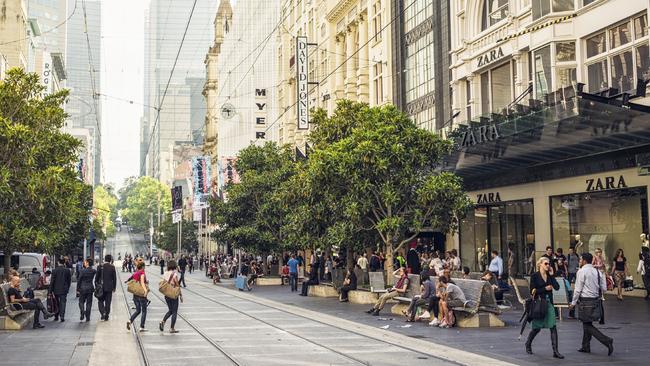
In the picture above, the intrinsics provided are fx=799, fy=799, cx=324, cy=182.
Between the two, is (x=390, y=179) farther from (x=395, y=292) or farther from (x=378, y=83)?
(x=378, y=83)

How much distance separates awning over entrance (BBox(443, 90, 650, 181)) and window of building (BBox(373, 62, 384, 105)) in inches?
531

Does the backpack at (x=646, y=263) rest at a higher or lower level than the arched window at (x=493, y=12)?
lower

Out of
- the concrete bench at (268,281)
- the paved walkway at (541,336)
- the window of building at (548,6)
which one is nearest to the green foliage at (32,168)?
the paved walkway at (541,336)

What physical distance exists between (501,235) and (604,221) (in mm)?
7510

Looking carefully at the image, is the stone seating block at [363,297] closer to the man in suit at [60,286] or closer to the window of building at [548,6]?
the man in suit at [60,286]

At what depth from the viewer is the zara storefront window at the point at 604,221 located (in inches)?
1075

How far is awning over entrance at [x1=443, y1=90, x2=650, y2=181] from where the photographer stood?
22.8 m

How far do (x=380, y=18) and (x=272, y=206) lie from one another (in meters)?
13.1

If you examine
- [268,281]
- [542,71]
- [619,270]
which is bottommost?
[268,281]

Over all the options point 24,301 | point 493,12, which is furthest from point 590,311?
point 493,12

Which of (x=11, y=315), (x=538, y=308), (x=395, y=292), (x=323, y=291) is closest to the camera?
(x=538, y=308)

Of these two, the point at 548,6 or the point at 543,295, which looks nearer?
the point at 543,295

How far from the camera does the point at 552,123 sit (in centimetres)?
2500

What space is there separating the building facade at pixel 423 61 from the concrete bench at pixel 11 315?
79.3 feet
